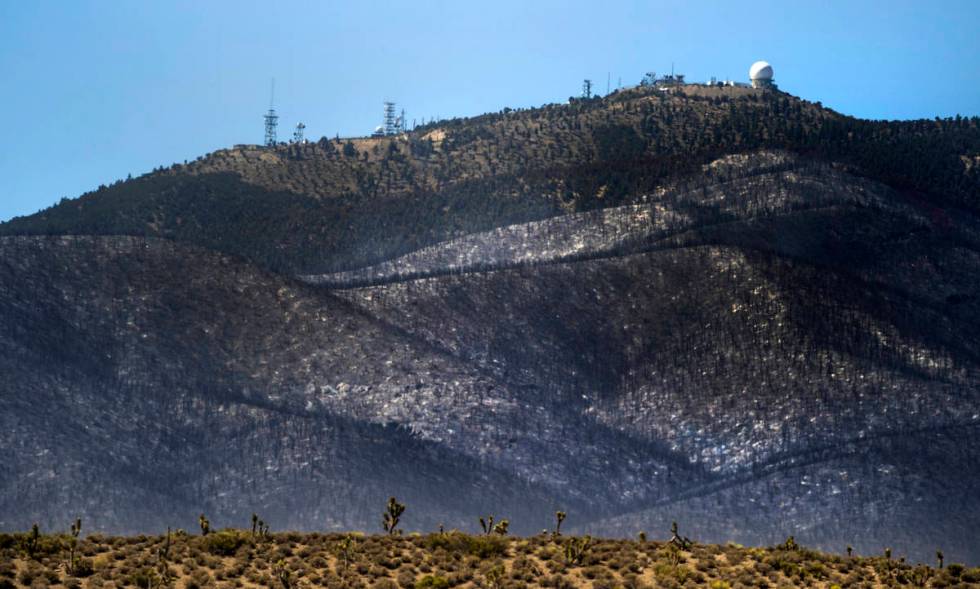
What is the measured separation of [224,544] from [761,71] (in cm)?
13868

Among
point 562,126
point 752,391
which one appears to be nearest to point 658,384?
point 752,391

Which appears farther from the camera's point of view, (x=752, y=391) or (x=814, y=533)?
(x=752, y=391)

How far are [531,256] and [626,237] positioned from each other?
9516mm

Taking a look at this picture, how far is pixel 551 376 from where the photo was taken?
411 feet

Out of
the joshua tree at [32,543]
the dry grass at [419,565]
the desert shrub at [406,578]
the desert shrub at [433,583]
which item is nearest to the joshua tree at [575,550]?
the dry grass at [419,565]

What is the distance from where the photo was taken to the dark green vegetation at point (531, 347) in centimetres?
10550

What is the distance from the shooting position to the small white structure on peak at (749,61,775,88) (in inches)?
7239

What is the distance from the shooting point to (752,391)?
4584 inches

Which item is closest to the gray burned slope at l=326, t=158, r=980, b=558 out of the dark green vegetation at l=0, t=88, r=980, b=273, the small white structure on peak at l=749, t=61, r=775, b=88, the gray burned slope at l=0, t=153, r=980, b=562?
the gray burned slope at l=0, t=153, r=980, b=562

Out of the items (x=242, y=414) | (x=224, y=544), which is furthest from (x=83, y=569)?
(x=242, y=414)

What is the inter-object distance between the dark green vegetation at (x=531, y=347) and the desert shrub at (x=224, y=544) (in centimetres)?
3832

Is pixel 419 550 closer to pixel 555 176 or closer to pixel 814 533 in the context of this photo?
pixel 814 533

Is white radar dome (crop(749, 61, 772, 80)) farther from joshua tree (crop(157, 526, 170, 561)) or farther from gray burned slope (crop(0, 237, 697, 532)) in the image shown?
joshua tree (crop(157, 526, 170, 561))

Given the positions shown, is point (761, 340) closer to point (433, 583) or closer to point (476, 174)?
point (476, 174)
